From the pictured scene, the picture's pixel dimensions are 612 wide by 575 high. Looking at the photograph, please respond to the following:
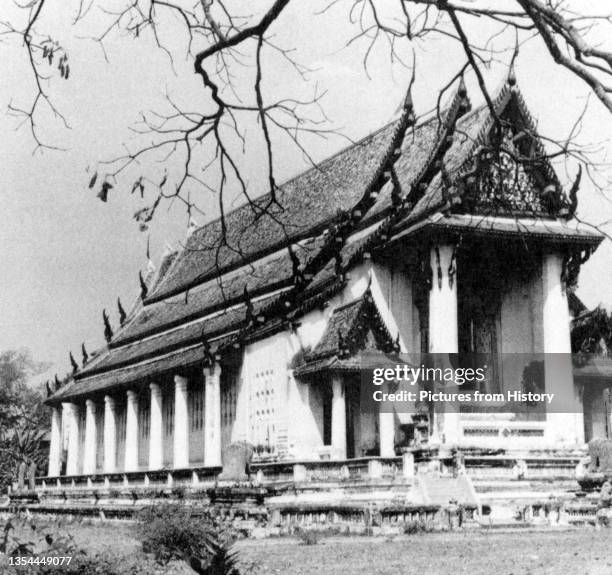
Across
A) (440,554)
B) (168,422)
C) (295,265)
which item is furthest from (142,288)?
(295,265)

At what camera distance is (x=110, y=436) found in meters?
37.5

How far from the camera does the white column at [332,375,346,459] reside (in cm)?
2478

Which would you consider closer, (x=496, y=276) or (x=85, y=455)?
(x=496, y=276)

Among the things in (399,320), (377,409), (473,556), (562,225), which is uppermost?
(562,225)

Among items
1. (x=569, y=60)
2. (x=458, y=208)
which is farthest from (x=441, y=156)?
(x=569, y=60)

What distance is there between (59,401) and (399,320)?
19.9 m

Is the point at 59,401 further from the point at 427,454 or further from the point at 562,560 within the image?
the point at 562,560

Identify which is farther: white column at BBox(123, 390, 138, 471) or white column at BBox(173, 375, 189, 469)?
white column at BBox(123, 390, 138, 471)

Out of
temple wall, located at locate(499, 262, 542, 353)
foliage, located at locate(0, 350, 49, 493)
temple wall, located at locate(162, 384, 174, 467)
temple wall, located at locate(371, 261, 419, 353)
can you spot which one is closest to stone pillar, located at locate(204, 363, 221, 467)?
temple wall, located at locate(162, 384, 174, 467)

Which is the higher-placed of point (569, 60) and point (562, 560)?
point (569, 60)

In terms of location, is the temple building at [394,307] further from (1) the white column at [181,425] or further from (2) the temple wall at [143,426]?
(2) the temple wall at [143,426]

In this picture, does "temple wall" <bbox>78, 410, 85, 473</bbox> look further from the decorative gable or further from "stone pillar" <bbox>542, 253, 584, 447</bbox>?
the decorative gable

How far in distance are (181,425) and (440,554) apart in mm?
19918

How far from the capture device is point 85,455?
131 feet
